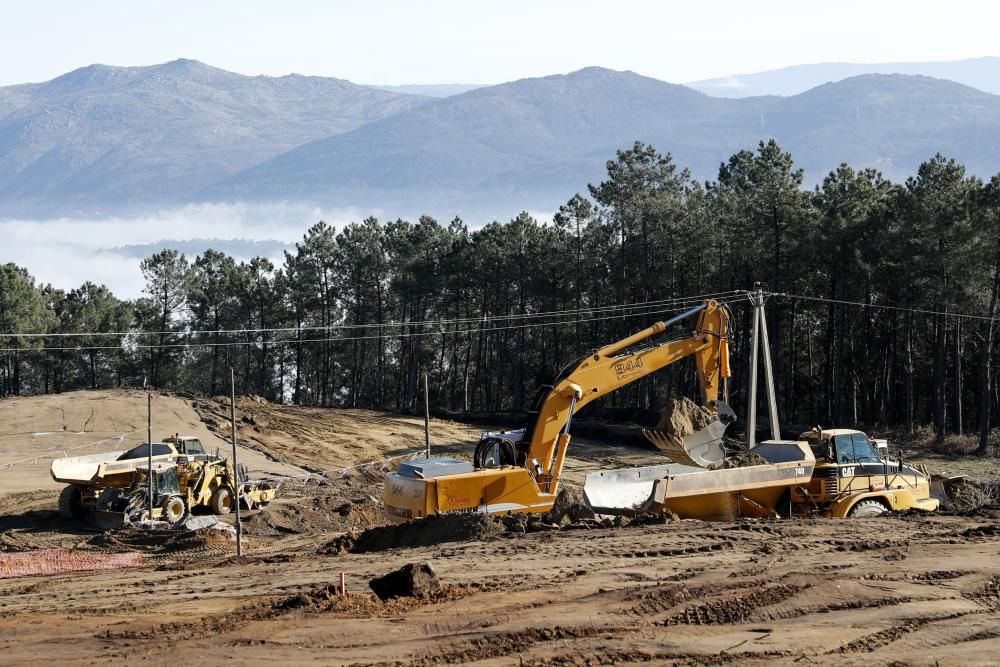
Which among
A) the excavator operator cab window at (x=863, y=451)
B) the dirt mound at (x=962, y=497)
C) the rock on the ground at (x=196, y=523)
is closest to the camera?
the excavator operator cab window at (x=863, y=451)

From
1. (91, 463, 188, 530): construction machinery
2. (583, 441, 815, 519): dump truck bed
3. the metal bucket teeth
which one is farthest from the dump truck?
the metal bucket teeth

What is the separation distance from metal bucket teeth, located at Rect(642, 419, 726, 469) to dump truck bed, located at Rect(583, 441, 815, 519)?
0.84 m

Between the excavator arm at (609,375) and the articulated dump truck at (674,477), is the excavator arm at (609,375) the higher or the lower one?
the higher one

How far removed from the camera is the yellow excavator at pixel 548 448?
24.8 meters

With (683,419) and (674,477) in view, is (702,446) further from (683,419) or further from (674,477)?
(674,477)

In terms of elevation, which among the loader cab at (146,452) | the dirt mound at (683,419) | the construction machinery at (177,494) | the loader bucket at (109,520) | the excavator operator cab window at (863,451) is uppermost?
the dirt mound at (683,419)

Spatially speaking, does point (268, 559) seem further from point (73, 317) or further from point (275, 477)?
point (73, 317)

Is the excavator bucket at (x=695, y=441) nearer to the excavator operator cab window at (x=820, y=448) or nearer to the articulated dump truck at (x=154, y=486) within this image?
the excavator operator cab window at (x=820, y=448)

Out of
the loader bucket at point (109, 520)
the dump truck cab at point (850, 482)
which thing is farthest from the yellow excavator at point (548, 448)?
the loader bucket at point (109, 520)

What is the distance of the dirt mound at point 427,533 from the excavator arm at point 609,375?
10.8 ft

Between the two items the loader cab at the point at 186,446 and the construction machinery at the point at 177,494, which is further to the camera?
the loader cab at the point at 186,446

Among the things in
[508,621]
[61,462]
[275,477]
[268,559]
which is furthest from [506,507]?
[275,477]

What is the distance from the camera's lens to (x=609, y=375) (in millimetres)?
27734

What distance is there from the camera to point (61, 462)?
105 feet
